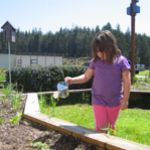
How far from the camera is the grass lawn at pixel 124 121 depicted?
22.9 feet

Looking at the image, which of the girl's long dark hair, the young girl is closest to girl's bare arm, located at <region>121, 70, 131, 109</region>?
the young girl

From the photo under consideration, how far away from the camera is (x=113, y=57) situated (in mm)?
4504

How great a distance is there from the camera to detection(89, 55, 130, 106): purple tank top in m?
4.54

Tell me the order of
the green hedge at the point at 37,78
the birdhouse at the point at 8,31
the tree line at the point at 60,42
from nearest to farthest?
the birdhouse at the point at 8,31, the green hedge at the point at 37,78, the tree line at the point at 60,42

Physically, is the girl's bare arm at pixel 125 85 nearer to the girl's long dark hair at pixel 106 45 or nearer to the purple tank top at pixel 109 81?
the purple tank top at pixel 109 81

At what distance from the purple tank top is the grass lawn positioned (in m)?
1.86

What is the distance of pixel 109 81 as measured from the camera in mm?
4590

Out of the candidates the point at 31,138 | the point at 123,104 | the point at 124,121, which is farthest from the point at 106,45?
the point at 124,121

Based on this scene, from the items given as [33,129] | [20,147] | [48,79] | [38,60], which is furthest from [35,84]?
[38,60]

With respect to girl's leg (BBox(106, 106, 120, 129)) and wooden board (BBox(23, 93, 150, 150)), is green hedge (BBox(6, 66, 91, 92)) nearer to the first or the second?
wooden board (BBox(23, 93, 150, 150))

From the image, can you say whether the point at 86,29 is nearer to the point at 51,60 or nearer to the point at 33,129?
the point at 51,60

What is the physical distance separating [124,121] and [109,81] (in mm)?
4512

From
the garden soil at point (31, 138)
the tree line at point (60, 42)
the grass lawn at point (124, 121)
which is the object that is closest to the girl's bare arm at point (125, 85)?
the garden soil at point (31, 138)

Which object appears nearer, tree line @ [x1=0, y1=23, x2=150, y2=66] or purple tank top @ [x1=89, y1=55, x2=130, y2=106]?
purple tank top @ [x1=89, y1=55, x2=130, y2=106]
